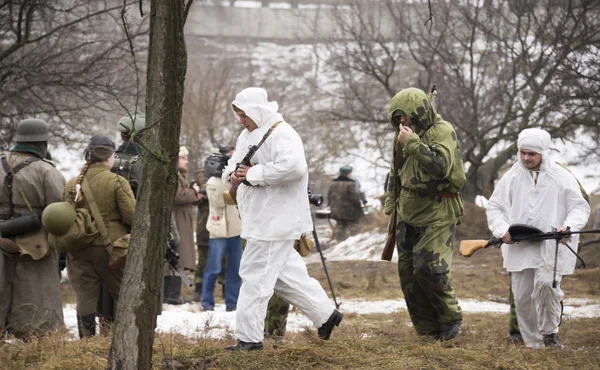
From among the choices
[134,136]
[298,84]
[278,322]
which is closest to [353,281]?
[278,322]

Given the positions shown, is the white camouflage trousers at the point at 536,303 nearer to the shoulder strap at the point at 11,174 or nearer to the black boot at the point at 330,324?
the black boot at the point at 330,324

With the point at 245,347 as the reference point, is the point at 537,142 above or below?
above

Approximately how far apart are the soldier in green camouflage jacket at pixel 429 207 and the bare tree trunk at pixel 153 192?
253 centimetres

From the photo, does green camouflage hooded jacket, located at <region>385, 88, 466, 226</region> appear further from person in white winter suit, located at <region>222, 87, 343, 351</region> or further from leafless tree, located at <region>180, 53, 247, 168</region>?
leafless tree, located at <region>180, 53, 247, 168</region>

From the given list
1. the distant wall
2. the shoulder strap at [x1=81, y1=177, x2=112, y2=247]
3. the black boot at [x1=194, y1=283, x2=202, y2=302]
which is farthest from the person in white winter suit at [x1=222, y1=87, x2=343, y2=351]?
the distant wall

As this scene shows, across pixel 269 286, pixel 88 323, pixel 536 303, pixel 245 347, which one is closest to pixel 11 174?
pixel 88 323

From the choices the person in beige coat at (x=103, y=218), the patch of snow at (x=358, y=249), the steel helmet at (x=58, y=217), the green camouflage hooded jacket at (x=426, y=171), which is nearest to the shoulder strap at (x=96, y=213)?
the person in beige coat at (x=103, y=218)

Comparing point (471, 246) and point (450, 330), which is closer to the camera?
Result: point (450, 330)

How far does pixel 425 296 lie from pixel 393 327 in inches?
56.6

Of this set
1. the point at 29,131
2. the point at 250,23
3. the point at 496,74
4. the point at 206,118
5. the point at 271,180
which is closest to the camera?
the point at 271,180

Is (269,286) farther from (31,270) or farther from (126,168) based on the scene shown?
(126,168)

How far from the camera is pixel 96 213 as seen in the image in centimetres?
696

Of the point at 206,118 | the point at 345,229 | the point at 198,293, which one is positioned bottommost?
the point at 345,229

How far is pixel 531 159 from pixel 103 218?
3.46 meters
